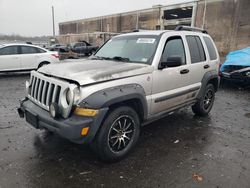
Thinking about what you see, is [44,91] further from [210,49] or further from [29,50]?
[29,50]

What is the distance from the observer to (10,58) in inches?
396

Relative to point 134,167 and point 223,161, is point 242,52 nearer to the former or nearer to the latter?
point 223,161

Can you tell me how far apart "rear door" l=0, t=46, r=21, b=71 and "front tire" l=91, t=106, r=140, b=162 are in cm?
879

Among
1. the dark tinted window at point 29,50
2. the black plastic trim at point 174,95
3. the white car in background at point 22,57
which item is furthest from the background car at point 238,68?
the dark tinted window at point 29,50

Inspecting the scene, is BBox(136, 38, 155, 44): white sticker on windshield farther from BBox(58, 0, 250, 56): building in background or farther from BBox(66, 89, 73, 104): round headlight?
BBox(58, 0, 250, 56): building in background

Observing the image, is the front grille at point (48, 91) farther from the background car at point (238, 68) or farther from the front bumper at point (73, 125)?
the background car at point (238, 68)

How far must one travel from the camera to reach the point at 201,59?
4762 millimetres

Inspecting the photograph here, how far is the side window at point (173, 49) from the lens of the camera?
3896mm

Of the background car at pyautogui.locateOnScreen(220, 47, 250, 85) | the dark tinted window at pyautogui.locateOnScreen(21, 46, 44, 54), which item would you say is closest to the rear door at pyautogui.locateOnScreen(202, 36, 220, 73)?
the background car at pyautogui.locateOnScreen(220, 47, 250, 85)

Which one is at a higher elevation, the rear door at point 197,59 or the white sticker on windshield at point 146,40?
the white sticker on windshield at point 146,40

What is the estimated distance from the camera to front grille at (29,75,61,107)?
2943 mm

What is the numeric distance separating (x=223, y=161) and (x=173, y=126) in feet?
4.82

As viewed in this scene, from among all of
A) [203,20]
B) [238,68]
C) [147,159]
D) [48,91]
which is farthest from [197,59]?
[203,20]

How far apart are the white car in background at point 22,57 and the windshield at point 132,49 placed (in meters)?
6.24
